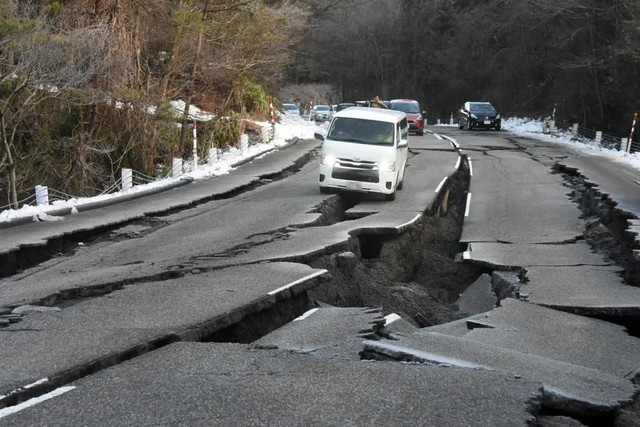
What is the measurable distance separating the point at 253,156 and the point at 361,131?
10010mm

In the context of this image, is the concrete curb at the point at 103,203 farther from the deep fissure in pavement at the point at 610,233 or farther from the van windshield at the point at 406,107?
the van windshield at the point at 406,107

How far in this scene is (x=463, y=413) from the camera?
4449mm

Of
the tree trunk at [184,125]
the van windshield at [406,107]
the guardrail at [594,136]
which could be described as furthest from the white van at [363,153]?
the van windshield at [406,107]

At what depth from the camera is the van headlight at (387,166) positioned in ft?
50.2

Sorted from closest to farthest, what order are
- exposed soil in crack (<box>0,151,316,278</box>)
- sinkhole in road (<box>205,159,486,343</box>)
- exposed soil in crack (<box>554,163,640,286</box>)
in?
sinkhole in road (<box>205,159,486,343</box>) < exposed soil in crack (<box>0,151,316,278</box>) < exposed soil in crack (<box>554,163,640,286</box>)

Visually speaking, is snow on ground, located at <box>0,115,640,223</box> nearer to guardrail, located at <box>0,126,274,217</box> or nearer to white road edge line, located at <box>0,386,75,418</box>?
guardrail, located at <box>0,126,274,217</box>

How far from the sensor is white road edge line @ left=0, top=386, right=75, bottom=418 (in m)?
4.53

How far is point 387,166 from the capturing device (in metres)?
15.4

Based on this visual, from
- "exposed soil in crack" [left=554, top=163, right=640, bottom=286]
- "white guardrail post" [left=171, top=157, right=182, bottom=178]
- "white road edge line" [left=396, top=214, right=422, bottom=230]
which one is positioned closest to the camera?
"exposed soil in crack" [left=554, top=163, right=640, bottom=286]

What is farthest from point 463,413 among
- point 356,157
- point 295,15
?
point 295,15

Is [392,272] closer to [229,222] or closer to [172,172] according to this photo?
[229,222]

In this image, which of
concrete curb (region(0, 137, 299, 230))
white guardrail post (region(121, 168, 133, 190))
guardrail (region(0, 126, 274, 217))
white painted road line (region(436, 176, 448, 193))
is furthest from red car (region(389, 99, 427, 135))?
white guardrail post (region(121, 168, 133, 190))

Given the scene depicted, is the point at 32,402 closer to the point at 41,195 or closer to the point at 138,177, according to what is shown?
the point at 41,195

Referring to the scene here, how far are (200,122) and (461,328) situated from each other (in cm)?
2082
